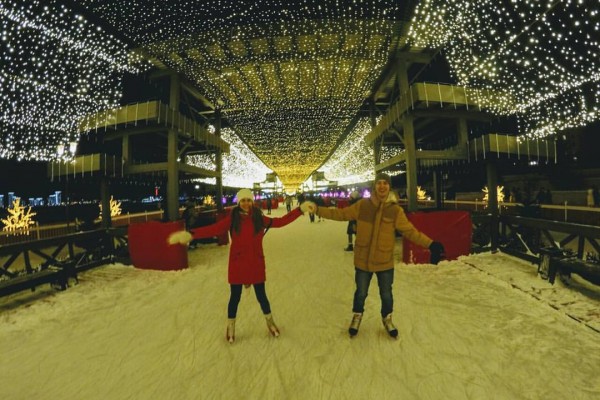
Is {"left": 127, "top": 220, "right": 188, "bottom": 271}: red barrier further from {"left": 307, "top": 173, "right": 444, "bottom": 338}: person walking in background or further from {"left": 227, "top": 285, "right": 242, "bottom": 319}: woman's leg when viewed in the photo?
{"left": 307, "top": 173, "right": 444, "bottom": 338}: person walking in background

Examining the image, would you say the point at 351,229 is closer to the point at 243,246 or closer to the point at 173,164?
the point at 243,246

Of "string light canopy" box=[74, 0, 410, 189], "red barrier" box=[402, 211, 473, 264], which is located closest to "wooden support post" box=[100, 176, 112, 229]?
"string light canopy" box=[74, 0, 410, 189]

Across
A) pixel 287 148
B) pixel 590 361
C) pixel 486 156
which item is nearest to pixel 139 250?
pixel 590 361

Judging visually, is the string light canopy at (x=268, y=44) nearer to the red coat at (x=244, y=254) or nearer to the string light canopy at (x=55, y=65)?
the string light canopy at (x=55, y=65)

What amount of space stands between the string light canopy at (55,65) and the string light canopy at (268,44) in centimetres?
109

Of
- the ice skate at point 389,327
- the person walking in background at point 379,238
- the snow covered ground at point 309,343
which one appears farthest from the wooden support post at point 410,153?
the ice skate at point 389,327

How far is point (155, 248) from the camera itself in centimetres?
656

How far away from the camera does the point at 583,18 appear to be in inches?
235

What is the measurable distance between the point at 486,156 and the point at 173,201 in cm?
1219

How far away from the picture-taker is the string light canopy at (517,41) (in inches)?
250

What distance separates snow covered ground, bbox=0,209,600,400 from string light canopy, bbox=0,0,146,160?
6.88 metres

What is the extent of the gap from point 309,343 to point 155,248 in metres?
5.42

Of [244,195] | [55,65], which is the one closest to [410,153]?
[244,195]

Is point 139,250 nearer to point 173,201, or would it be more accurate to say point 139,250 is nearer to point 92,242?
point 92,242
